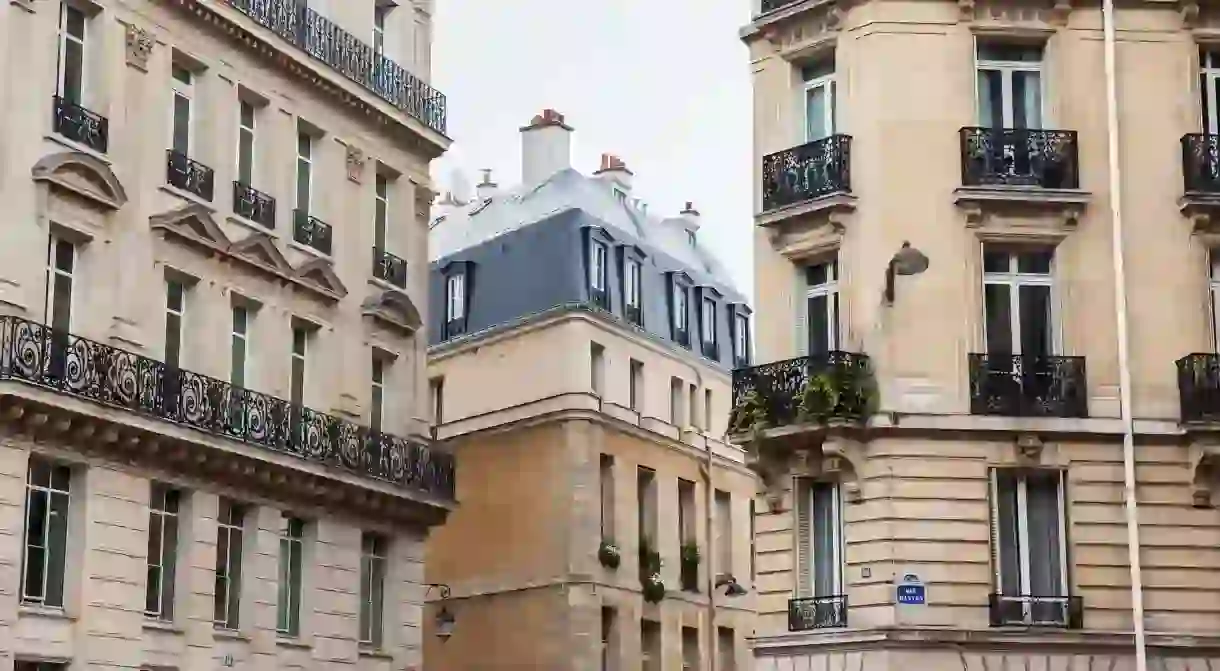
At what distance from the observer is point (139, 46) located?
27000 mm

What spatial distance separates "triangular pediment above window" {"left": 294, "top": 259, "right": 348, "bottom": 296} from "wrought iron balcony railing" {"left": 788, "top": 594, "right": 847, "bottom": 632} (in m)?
10.5

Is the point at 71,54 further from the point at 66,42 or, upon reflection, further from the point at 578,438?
the point at 578,438

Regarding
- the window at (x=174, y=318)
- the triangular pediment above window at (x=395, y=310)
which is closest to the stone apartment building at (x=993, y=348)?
the window at (x=174, y=318)

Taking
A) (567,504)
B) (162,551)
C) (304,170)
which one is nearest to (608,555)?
(567,504)

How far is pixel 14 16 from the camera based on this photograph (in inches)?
968

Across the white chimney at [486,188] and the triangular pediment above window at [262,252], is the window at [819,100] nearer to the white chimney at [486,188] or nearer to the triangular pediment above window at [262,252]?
the triangular pediment above window at [262,252]

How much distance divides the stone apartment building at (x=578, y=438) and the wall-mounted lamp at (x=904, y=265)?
1617cm

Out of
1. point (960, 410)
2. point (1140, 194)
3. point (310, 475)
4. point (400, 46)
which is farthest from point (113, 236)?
point (1140, 194)

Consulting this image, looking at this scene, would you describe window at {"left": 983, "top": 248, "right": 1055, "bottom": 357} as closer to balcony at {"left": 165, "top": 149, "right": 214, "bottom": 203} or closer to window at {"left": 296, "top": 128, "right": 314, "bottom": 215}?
balcony at {"left": 165, "top": 149, "right": 214, "bottom": 203}

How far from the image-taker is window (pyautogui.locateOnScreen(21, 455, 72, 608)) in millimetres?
24281

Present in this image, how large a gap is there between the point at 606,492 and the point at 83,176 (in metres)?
17.4

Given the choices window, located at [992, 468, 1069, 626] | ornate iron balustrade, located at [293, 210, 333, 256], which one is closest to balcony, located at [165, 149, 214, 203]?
ornate iron balustrade, located at [293, 210, 333, 256]

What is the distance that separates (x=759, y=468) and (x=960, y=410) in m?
2.81

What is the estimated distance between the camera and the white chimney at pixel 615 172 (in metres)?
46.6
